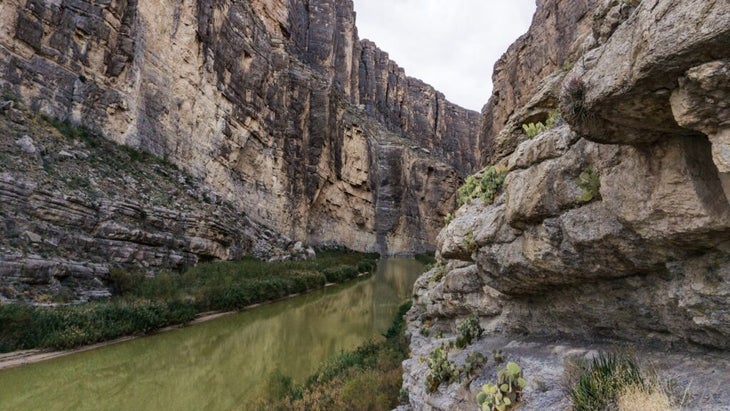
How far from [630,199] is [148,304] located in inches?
756

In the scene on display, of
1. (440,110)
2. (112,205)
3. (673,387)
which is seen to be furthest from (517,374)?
(440,110)

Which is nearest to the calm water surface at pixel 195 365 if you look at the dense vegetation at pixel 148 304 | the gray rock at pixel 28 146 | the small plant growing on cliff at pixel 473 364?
the dense vegetation at pixel 148 304

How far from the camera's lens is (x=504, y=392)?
521cm

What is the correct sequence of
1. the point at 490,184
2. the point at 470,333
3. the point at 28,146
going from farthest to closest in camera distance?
the point at 28,146 < the point at 490,184 < the point at 470,333

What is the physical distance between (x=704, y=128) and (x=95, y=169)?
27628 mm

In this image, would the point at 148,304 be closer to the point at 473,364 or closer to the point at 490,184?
the point at 473,364

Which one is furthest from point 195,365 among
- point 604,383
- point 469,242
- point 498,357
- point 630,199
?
point 630,199

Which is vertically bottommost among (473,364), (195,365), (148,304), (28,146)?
(195,365)

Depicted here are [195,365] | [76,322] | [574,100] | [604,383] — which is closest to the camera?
[604,383]

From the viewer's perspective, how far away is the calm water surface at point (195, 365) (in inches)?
412

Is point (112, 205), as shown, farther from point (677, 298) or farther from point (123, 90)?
point (677, 298)

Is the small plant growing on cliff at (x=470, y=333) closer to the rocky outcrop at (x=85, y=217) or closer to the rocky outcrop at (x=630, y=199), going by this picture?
the rocky outcrop at (x=630, y=199)

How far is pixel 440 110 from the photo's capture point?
417 ft

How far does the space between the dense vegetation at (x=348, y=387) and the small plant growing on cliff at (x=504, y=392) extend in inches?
154
